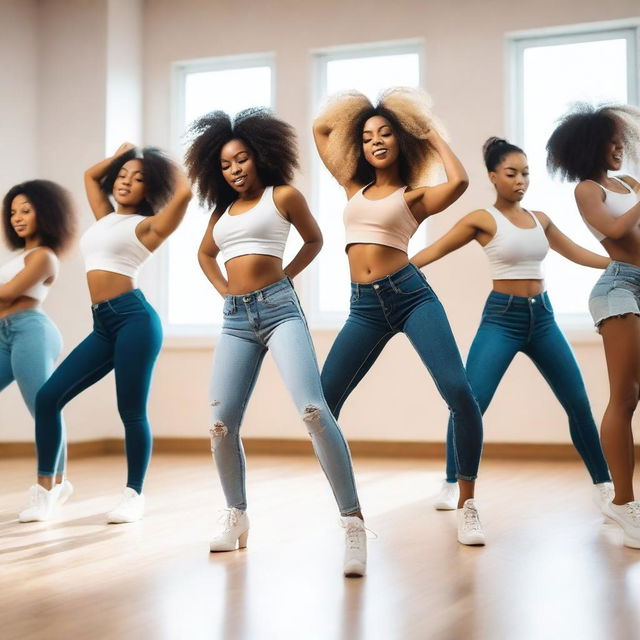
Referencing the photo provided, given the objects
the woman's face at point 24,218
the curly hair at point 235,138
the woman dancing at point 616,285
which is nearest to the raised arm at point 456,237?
the woman dancing at point 616,285

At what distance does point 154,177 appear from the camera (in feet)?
11.9

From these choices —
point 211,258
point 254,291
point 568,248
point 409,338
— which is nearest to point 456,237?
point 568,248

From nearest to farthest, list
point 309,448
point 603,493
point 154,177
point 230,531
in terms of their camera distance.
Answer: point 230,531 < point 603,493 < point 154,177 < point 309,448

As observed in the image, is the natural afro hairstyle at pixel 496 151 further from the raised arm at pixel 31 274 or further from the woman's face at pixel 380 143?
the raised arm at pixel 31 274

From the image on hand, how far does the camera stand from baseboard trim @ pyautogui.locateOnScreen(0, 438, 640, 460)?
5625 mm

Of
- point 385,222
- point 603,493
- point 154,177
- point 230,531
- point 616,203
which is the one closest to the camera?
point 385,222

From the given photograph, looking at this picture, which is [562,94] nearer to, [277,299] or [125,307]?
[125,307]

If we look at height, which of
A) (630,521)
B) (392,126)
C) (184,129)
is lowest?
(630,521)

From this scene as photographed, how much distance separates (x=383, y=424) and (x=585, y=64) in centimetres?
277

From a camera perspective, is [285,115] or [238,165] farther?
[285,115]

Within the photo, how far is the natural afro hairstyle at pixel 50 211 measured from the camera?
3941 millimetres

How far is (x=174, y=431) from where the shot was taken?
20.8 ft

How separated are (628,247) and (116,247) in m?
1.94

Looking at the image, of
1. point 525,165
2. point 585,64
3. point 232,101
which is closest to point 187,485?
point 525,165
